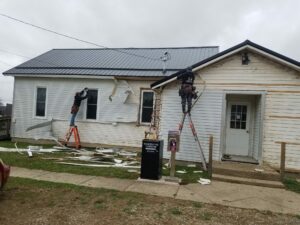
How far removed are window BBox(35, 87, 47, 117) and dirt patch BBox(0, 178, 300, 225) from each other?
29.4ft

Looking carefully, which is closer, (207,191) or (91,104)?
(207,191)

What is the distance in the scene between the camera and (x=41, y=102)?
1497 cm

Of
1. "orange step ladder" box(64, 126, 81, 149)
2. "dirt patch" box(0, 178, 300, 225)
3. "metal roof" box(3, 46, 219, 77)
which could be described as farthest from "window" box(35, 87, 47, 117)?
"dirt patch" box(0, 178, 300, 225)

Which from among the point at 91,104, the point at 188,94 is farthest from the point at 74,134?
the point at 188,94

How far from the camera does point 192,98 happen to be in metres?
9.95

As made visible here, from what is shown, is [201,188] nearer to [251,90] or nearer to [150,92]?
[251,90]

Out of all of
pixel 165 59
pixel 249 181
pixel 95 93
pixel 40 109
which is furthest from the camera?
pixel 40 109

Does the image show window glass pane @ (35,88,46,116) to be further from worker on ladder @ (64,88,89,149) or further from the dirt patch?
the dirt patch

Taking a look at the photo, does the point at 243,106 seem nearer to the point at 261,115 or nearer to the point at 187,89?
the point at 261,115

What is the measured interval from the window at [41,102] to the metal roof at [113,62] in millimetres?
1007

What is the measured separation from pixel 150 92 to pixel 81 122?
3.78 m

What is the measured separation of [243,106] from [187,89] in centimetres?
262

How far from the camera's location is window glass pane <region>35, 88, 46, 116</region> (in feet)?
48.9

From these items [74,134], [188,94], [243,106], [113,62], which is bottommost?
[74,134]
